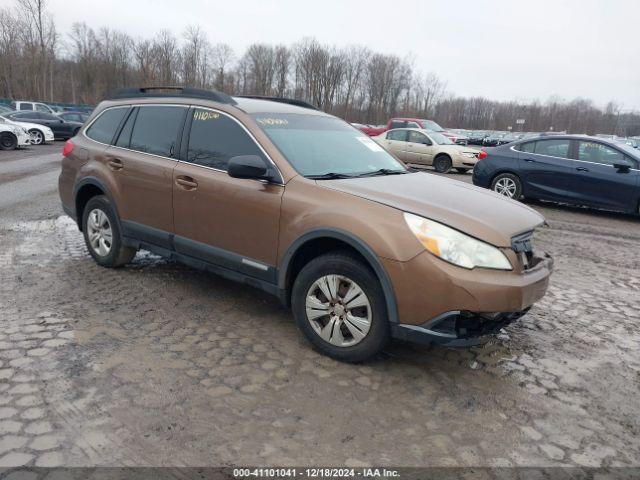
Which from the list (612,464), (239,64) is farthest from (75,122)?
(239,64)

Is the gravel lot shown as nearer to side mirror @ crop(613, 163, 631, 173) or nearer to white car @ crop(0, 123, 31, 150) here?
side mirror @ crop(613, 163, 631, 173)

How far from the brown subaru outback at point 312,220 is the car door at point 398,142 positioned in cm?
1380

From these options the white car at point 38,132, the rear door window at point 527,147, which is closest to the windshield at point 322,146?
the rear door window at point 527,147

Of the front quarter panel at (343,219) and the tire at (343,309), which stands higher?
the front quarter panel at (343,219)

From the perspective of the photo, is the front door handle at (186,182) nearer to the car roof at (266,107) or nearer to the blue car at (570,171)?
the car roof at (266,107)

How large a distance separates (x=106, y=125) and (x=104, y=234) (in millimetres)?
1194

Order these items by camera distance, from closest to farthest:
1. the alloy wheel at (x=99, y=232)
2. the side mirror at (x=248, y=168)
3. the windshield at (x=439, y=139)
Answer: the side mirror at (x=248, y=168)
the alloy wheel at (x=99, y=232)
the windshield at (x=439, y=139)

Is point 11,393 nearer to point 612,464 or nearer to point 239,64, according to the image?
point 612,464

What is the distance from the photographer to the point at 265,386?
3.20 meters

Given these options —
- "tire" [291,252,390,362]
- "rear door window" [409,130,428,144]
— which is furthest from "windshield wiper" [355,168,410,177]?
"rear door window" [409,130,428,144]

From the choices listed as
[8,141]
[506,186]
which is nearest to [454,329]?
[506,186]

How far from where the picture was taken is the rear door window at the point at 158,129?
181 inches

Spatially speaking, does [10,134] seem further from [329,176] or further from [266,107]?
[329,176]

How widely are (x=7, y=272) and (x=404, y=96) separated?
89.8 metres
